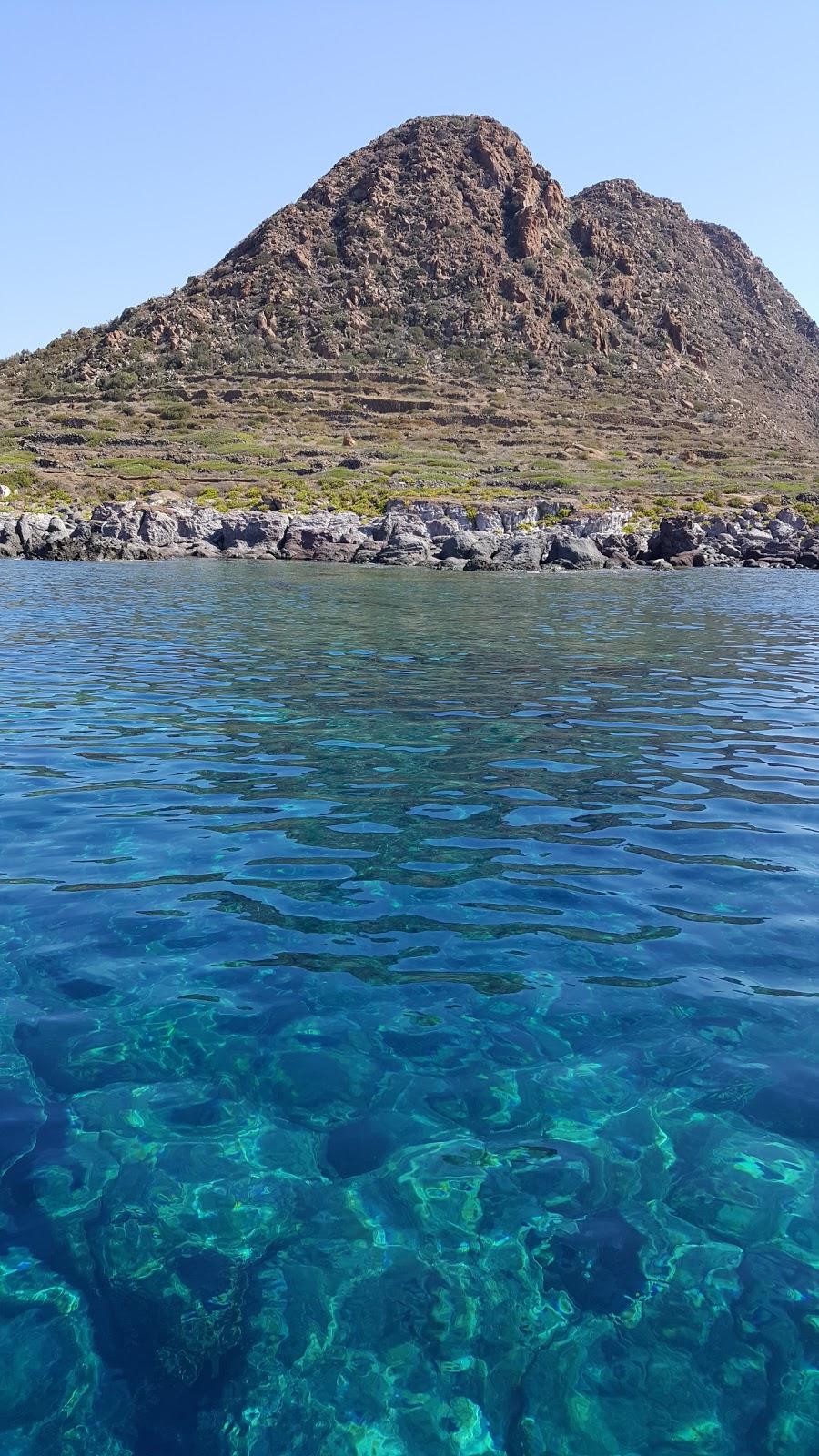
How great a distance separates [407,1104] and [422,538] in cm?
5196

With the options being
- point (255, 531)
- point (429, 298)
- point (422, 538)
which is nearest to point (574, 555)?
point (422, 538)

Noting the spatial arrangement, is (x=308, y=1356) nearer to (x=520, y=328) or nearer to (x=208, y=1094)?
(x=208, y=1094)

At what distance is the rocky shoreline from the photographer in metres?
51.8

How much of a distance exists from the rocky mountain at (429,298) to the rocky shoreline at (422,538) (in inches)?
2404

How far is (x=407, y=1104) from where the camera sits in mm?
4434

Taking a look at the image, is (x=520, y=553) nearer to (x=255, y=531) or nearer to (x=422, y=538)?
(x=422, y=538)

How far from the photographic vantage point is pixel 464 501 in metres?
67.9

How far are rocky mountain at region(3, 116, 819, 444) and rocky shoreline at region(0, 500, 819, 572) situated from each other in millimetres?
61051

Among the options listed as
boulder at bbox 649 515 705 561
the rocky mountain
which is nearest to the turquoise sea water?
boulder at bbox 649 515 705 561

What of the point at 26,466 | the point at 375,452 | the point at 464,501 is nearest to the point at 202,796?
the point at 464,501

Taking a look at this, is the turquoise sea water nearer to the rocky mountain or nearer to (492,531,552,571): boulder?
(492,531,552,571): boulder

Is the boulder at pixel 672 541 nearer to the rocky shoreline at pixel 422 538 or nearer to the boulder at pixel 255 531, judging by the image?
the rocky shoreline at pixel 422 538

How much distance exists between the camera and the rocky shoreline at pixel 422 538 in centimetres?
5181

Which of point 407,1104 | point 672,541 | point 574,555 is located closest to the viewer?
point 407,1104
